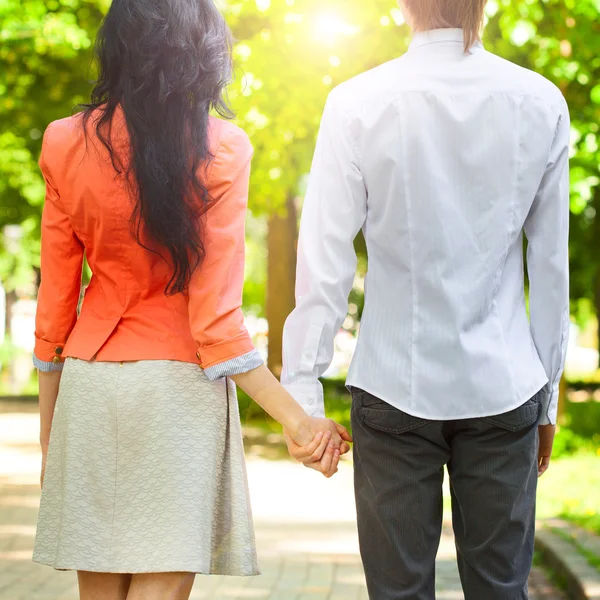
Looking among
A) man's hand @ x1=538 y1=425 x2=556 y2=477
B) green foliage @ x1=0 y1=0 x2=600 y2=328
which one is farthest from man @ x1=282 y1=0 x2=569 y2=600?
green foliage @ x1=0 y1=0 x2=600 y2=328

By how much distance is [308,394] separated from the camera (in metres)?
2.98

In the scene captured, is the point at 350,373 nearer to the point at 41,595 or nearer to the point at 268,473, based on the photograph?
the point at 41,595

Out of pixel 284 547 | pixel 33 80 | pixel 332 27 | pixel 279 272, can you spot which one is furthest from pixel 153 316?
pixel 33 80

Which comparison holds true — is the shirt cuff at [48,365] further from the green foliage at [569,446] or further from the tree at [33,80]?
the green foliage at [569,446]

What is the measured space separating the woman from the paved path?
2.92 m

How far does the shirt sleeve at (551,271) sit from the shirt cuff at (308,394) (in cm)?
56

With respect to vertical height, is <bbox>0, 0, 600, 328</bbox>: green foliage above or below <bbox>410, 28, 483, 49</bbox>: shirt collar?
below

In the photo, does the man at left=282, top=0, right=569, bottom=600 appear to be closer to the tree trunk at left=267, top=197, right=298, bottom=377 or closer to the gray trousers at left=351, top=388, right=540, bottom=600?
the gray trousers at left=351, top=388, right=540, bottom=600

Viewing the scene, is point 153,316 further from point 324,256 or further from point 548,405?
point 548,405

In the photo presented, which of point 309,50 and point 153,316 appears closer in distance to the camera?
point 153,316

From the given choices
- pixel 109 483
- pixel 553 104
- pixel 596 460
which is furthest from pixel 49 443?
pixel 596 460

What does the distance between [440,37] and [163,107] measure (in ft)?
2.28

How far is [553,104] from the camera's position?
112 inches

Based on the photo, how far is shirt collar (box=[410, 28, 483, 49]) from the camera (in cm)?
286
